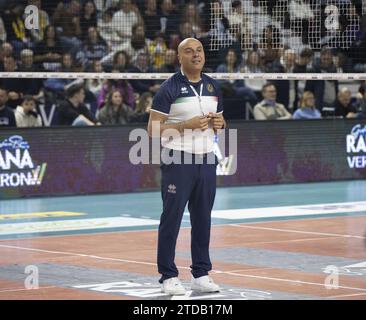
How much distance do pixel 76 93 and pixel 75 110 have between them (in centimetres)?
34

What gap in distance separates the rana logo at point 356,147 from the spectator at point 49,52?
6293mm

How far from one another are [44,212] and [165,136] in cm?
781

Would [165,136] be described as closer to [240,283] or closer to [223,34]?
[240,283]

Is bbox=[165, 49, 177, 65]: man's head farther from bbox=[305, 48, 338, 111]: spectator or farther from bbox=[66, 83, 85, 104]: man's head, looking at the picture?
bbox=[305, 48, 338, 111]: spectator

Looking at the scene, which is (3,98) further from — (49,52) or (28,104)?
(49,52)

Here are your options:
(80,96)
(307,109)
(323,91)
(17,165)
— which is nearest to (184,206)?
(17,165)

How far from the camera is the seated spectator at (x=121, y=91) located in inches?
879

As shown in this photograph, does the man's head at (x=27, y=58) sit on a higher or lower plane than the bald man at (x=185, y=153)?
higher

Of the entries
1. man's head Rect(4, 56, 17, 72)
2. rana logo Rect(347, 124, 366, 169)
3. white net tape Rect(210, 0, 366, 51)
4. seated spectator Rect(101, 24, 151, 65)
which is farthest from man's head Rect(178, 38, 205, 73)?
rana logo Rect(347, 124, 366, 169)

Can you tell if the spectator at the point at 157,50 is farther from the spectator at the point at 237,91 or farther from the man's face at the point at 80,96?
the spectator at the point at 237,91

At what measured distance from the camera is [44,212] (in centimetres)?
1791

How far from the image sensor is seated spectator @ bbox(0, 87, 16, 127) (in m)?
20.2

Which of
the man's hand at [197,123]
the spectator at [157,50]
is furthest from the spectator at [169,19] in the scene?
the man's hand at [197,123]
